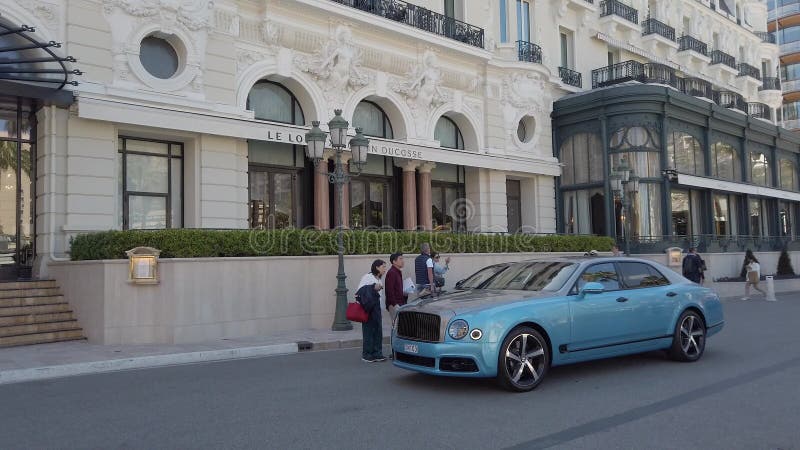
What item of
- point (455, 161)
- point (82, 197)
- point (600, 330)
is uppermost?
point (455, 161)

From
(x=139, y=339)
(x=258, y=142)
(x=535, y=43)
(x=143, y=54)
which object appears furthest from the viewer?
(x=535, y=43)

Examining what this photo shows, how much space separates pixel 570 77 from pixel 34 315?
2286 cm

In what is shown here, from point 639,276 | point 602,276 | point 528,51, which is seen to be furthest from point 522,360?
point 528,51

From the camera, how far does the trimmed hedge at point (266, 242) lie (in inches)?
496

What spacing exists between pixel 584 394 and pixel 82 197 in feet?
41.2

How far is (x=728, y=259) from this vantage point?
28406 millimetres

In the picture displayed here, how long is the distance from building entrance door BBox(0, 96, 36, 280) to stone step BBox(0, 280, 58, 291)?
5.69 ft

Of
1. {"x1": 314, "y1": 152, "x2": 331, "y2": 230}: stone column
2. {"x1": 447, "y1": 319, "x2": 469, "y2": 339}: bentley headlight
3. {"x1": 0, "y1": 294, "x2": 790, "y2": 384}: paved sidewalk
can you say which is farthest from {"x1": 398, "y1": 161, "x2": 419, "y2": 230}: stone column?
{"x1": 447, "y1": 319, "x2": 469, "y2": 339}: bentley headlight

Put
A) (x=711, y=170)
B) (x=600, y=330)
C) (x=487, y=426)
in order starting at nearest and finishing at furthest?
(x=487, y=426) < (x=600, y=330) < (x=711, y=170)

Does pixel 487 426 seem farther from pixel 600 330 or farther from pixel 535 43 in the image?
pixel 535 43

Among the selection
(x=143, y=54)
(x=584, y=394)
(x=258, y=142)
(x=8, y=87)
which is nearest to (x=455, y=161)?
(x=258, y=142)

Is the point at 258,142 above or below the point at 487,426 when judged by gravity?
above

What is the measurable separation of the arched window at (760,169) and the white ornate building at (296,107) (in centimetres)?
1071

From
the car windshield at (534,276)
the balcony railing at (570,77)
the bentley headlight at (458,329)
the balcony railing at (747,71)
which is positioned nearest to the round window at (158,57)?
the car windshield at (534,276)
